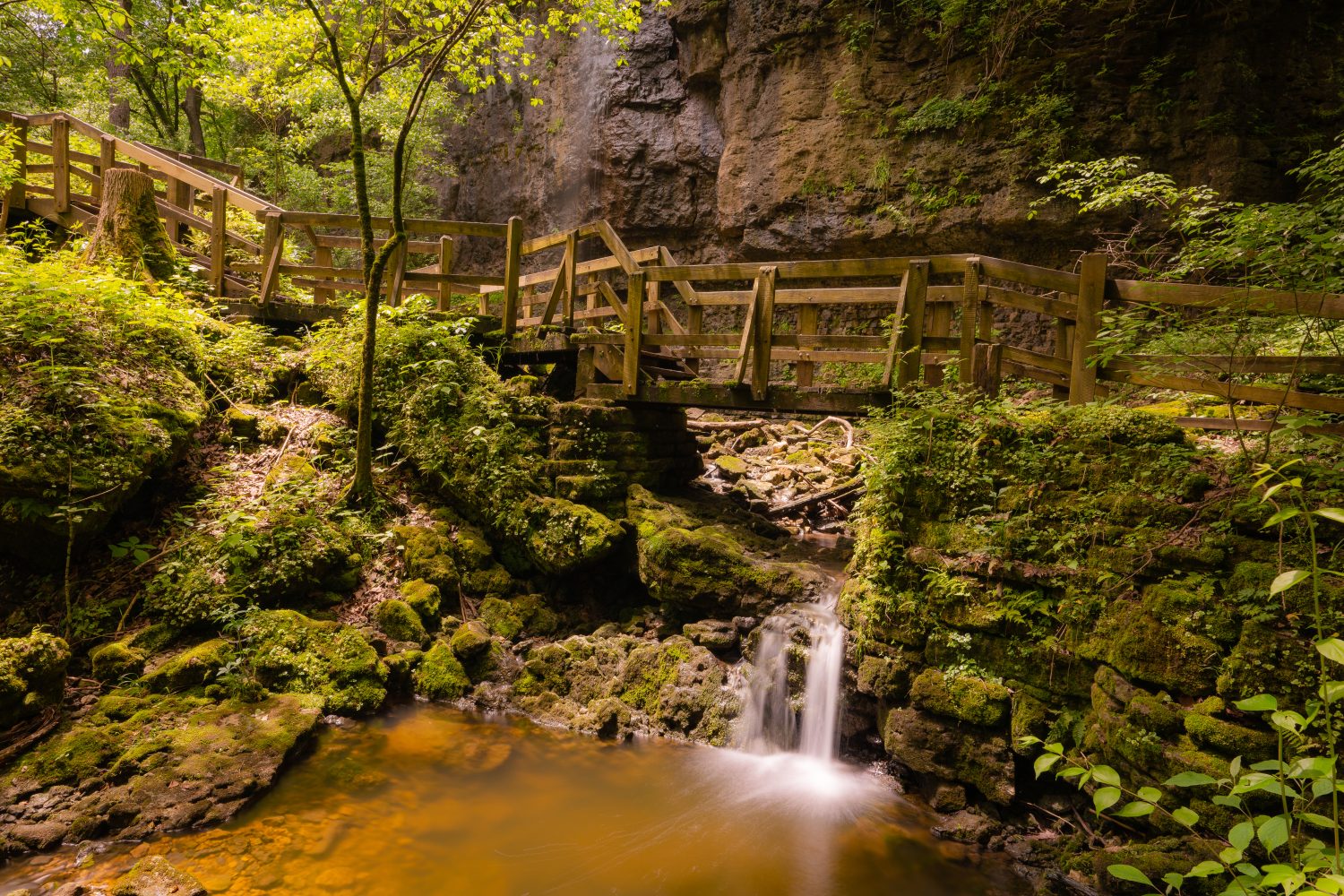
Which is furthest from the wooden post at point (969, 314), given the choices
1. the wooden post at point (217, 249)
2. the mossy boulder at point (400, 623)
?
the wooden post at point (217, 249)

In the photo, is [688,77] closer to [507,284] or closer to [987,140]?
[987,140]

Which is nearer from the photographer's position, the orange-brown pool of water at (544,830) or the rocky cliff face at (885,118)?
the orange-brown pool of water at (544,830)

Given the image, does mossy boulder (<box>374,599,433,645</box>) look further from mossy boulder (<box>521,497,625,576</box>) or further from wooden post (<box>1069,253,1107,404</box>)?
wooden post (<box>1069,253,1107,404</box>)

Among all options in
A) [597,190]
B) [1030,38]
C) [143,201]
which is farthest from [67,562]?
[1030,38]

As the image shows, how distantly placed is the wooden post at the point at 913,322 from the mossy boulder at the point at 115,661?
7137 millimetres

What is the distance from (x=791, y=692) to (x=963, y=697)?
70.0 inches

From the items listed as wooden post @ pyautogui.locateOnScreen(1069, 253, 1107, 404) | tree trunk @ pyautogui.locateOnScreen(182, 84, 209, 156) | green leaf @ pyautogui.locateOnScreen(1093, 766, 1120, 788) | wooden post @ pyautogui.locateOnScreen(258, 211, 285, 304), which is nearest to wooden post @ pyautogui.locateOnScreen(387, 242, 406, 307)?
wooden post @ pyautogui.locateOnScreen(258, 211, 285, 304)

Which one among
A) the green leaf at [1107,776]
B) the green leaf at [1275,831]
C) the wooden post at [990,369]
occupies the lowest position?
the green leaf at [1275,831]

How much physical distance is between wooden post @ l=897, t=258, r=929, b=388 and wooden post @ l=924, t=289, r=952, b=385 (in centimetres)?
14

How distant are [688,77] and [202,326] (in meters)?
12.9

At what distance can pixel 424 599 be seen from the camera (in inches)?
295

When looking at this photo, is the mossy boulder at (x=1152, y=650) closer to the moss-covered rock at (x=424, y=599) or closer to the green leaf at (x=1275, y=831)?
the green leaf at (x=1275, y=831)

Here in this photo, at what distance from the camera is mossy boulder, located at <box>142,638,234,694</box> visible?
5816mm

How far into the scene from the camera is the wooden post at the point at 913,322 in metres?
6.74
